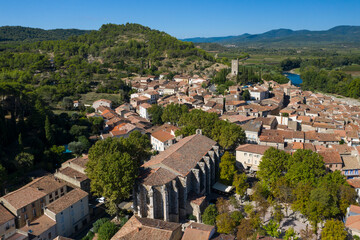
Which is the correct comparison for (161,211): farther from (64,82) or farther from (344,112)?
(64,82)

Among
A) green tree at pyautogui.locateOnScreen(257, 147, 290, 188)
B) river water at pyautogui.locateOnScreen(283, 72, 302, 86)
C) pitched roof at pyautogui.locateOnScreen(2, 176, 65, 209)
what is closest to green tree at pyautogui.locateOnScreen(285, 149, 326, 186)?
green tree at pyautogui.locateOnScreen(257, 147, 290, 188)

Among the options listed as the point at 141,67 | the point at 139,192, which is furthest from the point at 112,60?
the point at 139,192

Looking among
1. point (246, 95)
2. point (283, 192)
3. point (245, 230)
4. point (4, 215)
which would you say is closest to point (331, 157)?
point (283, 192)

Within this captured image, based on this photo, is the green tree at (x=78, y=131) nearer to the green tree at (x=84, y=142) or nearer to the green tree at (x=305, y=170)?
the green tree at (x=84, y=142)

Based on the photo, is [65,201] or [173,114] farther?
[173,114]

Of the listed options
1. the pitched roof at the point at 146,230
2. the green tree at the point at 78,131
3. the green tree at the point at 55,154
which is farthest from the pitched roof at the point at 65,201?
the green tree at the point at 78,131

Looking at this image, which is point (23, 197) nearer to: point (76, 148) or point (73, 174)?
point (73, 174)

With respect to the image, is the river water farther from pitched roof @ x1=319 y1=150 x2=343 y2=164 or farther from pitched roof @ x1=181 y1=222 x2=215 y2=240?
pitched roof @ x1=181 y1=222 x2=215 y2=240
